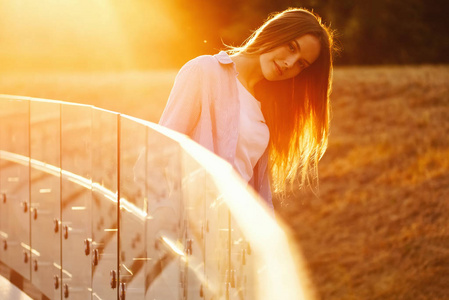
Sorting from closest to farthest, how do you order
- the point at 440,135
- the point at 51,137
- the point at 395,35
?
the point at 51,137, the point at 440,135, the point at 395,35

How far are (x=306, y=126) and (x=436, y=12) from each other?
1995cm

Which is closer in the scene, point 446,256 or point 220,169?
point 220,169

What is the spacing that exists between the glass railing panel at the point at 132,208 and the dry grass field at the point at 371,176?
10.5m

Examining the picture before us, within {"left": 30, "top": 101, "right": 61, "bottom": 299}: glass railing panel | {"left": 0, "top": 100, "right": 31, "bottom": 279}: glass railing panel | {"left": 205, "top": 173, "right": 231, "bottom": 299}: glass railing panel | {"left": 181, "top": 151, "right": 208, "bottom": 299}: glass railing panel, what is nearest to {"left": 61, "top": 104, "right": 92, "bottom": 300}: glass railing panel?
{"left": 30, "top": 101, "right": 61, "bottom": 299}: glass railing panel

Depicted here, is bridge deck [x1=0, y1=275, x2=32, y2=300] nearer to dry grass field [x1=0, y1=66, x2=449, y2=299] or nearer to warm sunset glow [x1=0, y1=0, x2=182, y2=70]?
dry grass field [x1=0, y1=66, x2=449, y2=299]

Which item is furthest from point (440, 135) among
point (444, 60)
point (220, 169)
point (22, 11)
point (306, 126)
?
point (220, 169)

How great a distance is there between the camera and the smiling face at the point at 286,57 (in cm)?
375

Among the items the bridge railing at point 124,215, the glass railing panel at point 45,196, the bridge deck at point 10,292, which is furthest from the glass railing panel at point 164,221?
the bridge deck at point 10,292

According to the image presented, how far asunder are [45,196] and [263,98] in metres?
2.96

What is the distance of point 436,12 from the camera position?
23062mm

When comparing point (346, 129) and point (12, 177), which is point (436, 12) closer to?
point (346, 129)

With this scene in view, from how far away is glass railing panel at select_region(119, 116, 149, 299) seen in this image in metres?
3.98

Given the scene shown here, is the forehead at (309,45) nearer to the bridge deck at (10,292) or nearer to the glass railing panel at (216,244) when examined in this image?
the glass railing panel at (216,244)

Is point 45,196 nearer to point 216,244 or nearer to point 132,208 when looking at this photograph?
point 132,208
